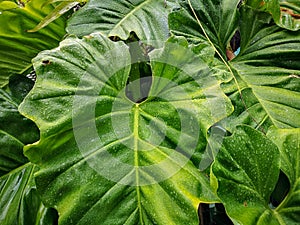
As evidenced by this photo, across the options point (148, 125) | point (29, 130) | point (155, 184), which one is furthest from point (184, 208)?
point (29, 130)

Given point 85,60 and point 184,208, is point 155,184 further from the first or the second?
point 85,60

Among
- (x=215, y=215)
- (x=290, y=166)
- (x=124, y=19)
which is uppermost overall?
(x=124, y=19)

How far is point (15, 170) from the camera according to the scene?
2.82ft

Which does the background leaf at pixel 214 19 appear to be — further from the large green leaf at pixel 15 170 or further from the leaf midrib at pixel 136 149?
the large green leaf at pixel 15 170

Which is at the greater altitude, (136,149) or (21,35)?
(21,35)

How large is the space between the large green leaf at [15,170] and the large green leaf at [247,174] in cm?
40

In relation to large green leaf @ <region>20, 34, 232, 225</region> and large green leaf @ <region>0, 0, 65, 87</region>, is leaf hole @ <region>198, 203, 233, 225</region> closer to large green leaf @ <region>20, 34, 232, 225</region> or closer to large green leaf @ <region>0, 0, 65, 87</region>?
large green leaf @ <region>20, 34, 232, 225</region>

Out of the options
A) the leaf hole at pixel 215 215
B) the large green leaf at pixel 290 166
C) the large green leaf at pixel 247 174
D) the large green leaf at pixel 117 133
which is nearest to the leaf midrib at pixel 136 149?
the large green leaf at pixel 117 133

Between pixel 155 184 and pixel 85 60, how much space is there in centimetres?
24

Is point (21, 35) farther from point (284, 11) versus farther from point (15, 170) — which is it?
point (284, 11)

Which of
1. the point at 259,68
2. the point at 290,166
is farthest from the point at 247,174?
the point at 259,68

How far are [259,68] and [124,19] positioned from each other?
0.34 meters

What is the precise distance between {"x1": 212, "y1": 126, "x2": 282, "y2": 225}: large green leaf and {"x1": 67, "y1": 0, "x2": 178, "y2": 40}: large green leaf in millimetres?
352

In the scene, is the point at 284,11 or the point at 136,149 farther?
the point at 284,11
